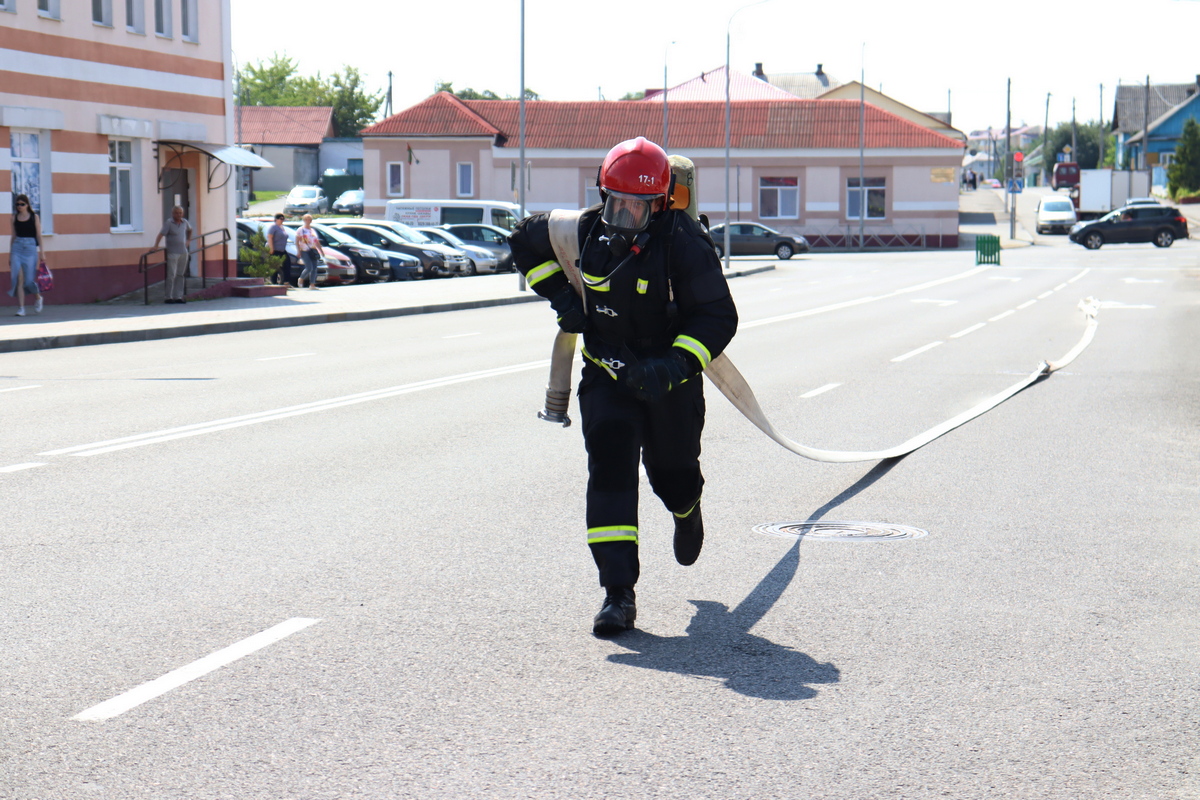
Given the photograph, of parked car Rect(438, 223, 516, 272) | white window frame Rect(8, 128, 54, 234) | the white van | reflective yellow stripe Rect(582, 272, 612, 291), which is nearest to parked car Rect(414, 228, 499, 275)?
parked car Rect(438, 223, 516, 272)

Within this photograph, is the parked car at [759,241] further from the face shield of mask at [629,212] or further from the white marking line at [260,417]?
the face shield of mask at [629,212]

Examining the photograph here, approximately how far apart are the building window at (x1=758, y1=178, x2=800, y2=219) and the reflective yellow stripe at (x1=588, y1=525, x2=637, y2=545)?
2314 inches

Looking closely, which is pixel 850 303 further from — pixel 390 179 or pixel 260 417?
pixel 390 179

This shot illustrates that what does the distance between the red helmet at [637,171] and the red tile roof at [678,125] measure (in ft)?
190

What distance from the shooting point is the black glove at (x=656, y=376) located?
4961 millimetres

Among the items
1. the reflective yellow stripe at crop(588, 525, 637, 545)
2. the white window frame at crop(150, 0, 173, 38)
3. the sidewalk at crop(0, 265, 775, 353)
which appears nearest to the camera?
the reflective yellow stripe at crop(588, 525, 637, 545)

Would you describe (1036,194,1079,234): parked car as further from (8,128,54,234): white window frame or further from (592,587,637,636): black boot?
(592,587,637,636): black boot

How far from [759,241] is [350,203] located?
29.0 m

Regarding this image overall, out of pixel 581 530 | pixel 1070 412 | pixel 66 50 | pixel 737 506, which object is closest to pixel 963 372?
pixel 1070 412

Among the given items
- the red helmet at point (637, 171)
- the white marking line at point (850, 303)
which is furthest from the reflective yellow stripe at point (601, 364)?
the white marking line at point (850, 303)

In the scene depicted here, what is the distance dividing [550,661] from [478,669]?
258 millimetres

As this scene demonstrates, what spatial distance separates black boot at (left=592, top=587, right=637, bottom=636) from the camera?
5133 mm

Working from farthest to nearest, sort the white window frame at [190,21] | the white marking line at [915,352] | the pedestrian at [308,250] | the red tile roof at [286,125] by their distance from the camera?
the red tile roof at [286,125]
the pedestrian at [308,250]
the white window frame at [190,21]
the white marking line at [915,352]

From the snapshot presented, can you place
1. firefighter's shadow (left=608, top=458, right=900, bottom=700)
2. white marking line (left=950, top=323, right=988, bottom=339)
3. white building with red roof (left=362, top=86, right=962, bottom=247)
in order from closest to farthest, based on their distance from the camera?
1. firefighter's shadow (left=608, top=458, right=900, bottom=700)
2. white marking line (left=950, top=323, right=988, bottom=339)
3. white building with red roof (left=362, top=86, right=962, bottom=247)
